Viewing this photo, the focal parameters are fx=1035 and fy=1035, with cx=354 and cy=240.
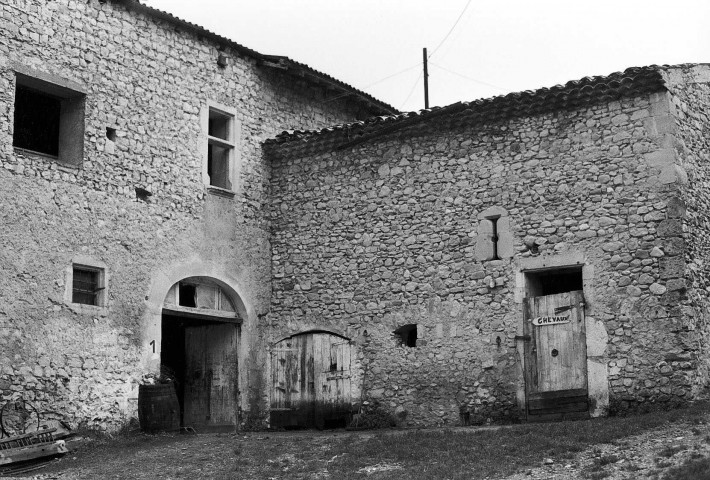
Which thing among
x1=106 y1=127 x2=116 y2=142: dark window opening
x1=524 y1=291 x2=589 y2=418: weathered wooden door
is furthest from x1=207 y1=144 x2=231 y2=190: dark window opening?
x1=524 y1=291 x2=589 y2=418: weathered wooden door

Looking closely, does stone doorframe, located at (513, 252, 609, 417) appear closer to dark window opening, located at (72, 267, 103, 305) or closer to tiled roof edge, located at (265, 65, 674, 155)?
tiled roof edge, located at (265, 65, 674, 155)

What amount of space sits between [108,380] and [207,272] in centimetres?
271

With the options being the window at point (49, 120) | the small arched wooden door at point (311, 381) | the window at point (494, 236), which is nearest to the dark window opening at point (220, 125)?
the window at point (49, 120)

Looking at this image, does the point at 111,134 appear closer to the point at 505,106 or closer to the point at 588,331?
the point at 505,106

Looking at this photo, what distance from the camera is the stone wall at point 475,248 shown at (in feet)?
48.4

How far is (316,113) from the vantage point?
65.2 feet

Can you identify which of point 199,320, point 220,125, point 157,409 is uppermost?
point 220,125

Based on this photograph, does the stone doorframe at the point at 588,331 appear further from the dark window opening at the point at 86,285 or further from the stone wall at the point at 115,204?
the dark window opening at the point at 86,285

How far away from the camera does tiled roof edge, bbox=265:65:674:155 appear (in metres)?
15.1

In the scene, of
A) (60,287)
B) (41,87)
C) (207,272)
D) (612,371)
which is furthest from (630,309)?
(41,87)

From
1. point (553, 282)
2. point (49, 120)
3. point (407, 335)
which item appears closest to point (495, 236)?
point (553, 282)

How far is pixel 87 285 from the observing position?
15.6 meters

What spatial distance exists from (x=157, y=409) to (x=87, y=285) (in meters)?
2.17

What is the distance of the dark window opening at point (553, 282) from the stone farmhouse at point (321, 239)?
0.05 meters
